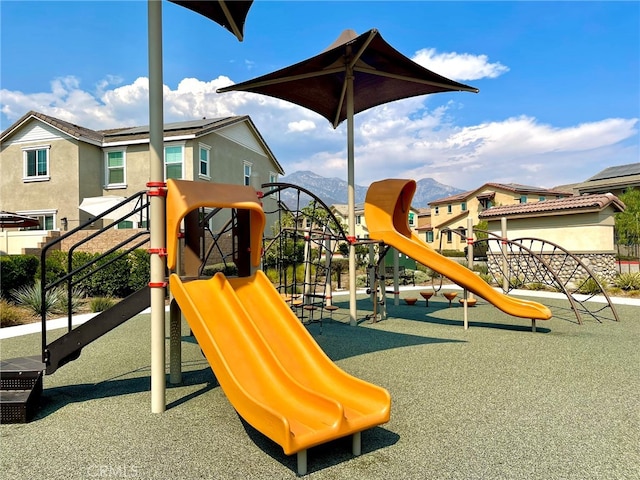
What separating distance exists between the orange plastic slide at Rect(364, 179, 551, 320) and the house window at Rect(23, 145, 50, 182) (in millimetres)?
17390

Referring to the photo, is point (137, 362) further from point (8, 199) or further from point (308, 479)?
point (8, 199)

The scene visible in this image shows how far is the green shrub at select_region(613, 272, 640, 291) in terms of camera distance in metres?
14.5

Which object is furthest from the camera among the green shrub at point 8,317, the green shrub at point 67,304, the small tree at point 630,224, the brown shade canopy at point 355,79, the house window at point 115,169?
the small tree at point 630,224

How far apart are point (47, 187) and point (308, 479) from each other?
21186 millimetres

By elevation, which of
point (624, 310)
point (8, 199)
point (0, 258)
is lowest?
point (624, 310)

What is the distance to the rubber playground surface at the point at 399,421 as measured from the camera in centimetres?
317

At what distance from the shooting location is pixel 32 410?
167 inches

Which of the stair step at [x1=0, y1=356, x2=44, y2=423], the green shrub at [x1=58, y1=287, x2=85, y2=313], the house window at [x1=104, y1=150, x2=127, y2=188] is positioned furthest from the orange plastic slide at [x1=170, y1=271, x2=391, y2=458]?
the house window at [x1=104, y1=150, x2=127, y2=188]

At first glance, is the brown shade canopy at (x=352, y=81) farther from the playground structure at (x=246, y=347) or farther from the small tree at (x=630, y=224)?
the small tree at (x=630, y=224)

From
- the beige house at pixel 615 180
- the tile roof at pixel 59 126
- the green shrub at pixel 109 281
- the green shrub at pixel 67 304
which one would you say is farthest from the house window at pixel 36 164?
the beige house at pixel 615 180

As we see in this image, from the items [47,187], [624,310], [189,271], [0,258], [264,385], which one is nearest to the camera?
[264,385]

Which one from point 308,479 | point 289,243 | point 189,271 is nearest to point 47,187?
point 289,243

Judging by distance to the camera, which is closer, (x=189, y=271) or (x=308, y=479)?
(x=308, y=479)

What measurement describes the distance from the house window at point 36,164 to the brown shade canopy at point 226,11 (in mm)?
18591
